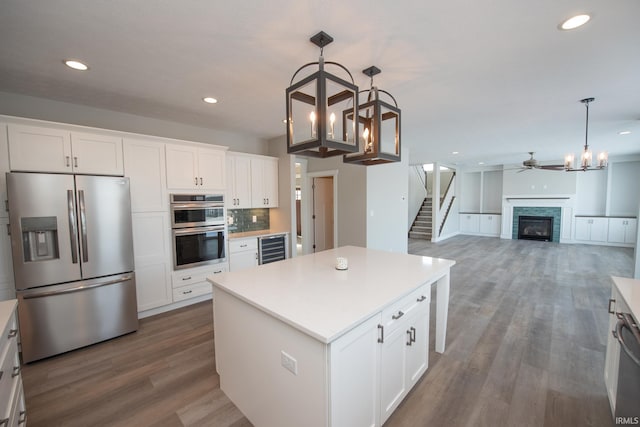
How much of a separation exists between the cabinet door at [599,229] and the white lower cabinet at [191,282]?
10417 millimetres

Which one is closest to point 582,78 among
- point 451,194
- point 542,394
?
point 542,394

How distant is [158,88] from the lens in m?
2.70

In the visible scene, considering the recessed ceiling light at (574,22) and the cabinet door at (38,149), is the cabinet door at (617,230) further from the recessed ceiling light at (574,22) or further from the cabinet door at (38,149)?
the cabinet door at (38,149)

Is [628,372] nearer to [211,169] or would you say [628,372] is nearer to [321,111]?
[321,111]

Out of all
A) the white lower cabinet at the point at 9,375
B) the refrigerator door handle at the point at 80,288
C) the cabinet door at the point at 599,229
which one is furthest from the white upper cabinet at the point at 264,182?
the cabinet door at the point at 599,229

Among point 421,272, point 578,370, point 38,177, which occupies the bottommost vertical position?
point 578,370

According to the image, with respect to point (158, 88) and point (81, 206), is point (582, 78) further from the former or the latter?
point (81, 206)

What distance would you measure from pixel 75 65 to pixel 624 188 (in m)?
12.1

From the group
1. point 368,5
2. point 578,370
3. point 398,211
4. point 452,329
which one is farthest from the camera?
point 398,211

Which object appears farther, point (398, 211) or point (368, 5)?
point (398, 211)

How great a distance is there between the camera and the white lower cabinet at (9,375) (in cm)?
120

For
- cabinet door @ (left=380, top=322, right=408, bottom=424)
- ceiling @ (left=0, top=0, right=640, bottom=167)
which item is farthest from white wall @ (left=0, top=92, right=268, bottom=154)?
cabinet door @ (left=380, top=322, right=408, bottom=424)

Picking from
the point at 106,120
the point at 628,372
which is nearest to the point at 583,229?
the point at 628,372

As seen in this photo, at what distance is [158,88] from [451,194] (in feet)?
31.4
